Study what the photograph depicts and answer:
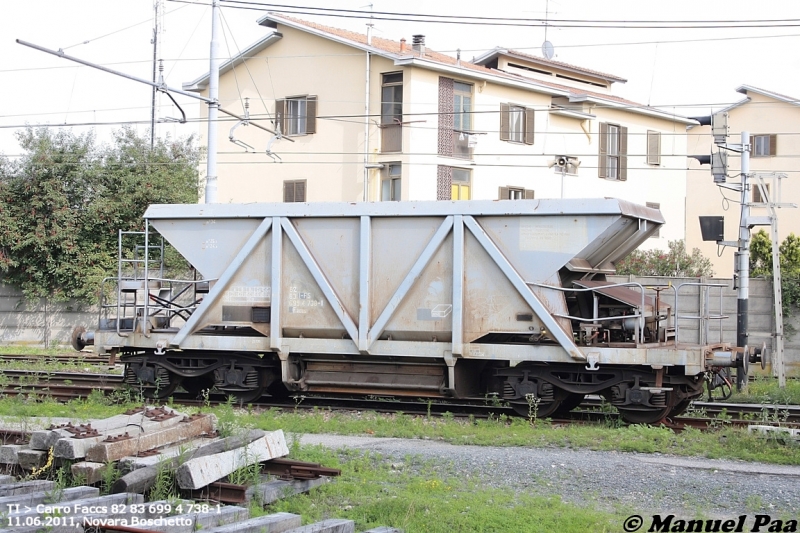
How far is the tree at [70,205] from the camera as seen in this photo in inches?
992

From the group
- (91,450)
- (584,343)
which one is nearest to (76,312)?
(584,343)

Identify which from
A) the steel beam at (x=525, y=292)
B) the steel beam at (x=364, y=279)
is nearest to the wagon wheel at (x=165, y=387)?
the steel beam at (x=364, y=279)

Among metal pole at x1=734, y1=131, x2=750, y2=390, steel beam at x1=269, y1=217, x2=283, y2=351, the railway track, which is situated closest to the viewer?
the railway track

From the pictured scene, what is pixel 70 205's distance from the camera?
26.1m

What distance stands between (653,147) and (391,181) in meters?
13.3

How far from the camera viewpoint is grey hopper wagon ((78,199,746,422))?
11758mm

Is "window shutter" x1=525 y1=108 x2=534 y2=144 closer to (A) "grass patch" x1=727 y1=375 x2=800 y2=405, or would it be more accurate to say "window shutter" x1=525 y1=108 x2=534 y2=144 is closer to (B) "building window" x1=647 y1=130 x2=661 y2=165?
(B) "building window" x1=647 y1=130 x2=661 y2=165

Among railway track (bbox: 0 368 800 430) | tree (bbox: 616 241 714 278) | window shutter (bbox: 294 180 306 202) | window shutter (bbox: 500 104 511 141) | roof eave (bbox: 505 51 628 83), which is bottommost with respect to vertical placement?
railway track (bbox: 0 368 800 430)

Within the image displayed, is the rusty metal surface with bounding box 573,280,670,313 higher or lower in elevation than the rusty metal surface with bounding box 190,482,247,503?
higher

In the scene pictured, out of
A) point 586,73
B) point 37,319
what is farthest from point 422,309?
point 586,73

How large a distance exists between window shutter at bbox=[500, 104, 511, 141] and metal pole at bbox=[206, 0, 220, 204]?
13.1 meters

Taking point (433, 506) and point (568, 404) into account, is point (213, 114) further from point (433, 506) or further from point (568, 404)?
point (433, 506)

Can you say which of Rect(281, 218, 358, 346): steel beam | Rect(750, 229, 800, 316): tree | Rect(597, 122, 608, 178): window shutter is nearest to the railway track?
Rect(281, 218, 358, 346): steel beam

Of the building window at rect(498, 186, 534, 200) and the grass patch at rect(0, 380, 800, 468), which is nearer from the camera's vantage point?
the grass patch at rect(0, 380, 800, 468)
